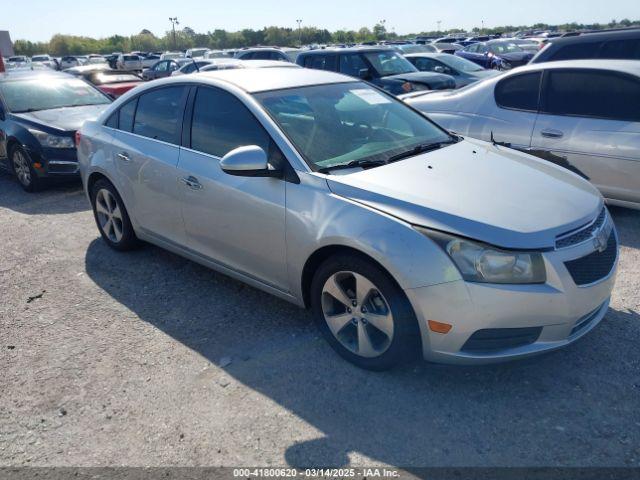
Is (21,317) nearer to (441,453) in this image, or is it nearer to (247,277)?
(247,277)

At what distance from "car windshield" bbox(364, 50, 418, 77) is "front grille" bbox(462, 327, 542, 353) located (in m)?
9.23

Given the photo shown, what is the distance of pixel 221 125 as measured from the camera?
3.77 metres

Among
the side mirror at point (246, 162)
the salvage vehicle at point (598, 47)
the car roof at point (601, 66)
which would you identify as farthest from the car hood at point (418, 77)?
the side mirror at point (246, 162)

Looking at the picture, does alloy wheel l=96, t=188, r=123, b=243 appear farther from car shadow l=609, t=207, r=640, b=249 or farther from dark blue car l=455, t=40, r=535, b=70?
dark blue car l=455, t=40, r=535, b=70

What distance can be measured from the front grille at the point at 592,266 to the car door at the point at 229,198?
5.32 feet

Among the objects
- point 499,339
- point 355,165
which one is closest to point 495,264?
point 499,339

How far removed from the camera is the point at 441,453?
2.55 m

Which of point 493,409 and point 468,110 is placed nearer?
point 493,409

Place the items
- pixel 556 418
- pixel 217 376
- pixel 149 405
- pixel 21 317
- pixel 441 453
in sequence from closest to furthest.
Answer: pixel 441 453, pixel 556 418, pixel 149 405, pixel 217 376, pixel 21 317

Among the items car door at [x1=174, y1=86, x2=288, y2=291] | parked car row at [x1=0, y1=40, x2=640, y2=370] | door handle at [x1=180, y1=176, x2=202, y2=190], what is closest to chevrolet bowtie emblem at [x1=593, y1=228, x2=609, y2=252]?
parked car row at [x1=0, y1=40, x2=640, y2=370]

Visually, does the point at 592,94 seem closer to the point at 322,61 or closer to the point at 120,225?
the point at 120,225

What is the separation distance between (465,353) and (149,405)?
174 cm

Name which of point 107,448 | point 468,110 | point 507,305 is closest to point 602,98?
point 468,110

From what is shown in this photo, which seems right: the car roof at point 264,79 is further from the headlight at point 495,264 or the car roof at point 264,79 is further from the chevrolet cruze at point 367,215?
the headlight at point 495,264
